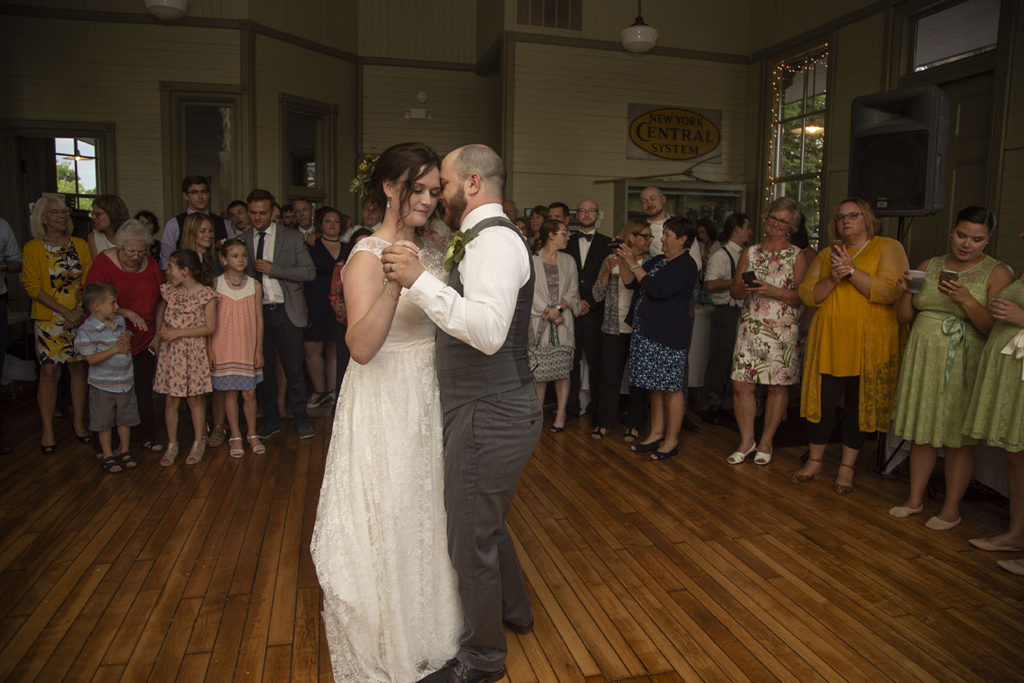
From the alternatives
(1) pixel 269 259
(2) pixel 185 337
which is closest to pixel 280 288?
(1) pixel 269 259

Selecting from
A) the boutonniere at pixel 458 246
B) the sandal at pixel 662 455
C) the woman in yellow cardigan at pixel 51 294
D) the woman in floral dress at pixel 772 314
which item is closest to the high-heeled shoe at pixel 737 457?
the woman in floral dress at pixel 772 314

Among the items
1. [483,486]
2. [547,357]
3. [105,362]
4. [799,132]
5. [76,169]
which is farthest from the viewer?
[799,132]

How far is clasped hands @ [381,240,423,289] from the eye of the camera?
185 centimetres

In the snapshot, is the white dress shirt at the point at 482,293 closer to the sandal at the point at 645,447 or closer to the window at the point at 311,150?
the sandal at the point at 645,447

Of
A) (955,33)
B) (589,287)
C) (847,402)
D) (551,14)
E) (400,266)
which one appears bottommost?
(847,402)

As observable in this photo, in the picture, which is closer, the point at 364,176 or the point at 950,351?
the point at 364,176

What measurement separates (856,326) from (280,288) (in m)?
3.76

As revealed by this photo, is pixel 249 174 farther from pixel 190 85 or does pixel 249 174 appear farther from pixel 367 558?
pixel 367 558

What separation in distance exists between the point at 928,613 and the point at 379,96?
912 cm

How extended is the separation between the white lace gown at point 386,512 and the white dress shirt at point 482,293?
1.11ft

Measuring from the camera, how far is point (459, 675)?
2242 mm

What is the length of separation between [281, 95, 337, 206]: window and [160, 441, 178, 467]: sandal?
16.6ft

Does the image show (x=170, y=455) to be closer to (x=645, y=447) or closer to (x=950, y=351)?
(x=645, y=447)

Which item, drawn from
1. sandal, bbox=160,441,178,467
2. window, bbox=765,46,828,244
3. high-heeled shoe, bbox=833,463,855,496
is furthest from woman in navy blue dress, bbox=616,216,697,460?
window, bbox=765,46,828,244
